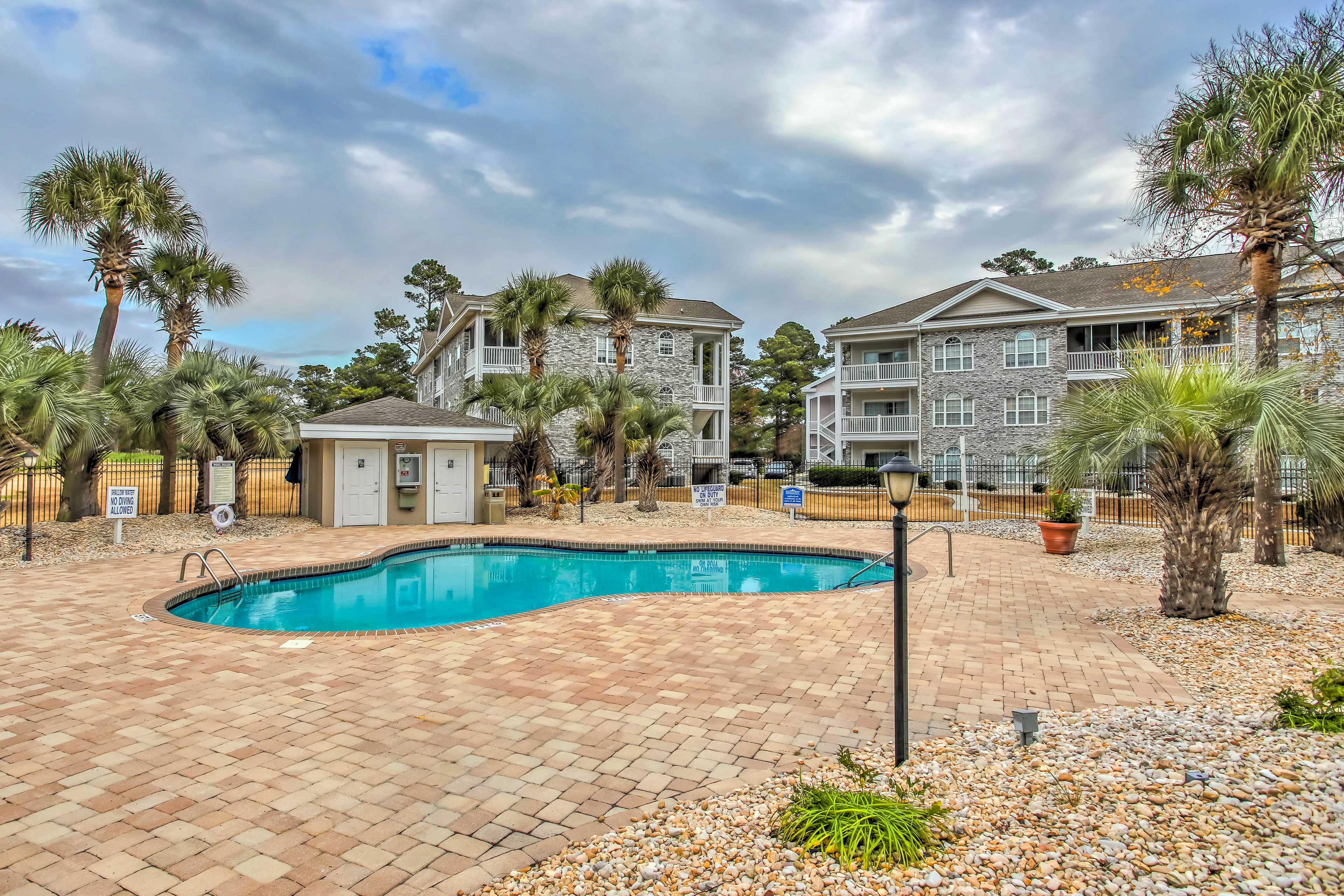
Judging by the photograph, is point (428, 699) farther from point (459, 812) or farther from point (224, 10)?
point (224, 10)

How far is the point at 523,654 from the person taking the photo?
575 cm

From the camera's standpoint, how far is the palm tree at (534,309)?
1883 cm

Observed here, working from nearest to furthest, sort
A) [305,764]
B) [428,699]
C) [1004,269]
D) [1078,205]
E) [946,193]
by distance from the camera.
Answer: [305,764], [428,699], [1078,205], [946,193], [1004,269]

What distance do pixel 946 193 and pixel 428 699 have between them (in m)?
17.9

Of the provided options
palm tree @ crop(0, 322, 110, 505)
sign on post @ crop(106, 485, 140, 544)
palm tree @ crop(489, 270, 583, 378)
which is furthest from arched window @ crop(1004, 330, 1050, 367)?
palm tree @ crop(0, 322, 110, 505)

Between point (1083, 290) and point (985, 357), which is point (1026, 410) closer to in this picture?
point (985, 357)

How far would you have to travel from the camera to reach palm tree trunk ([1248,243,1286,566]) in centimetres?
924

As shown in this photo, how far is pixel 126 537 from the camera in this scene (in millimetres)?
12281

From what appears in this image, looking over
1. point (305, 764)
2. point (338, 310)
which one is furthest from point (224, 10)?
point (338, 310)

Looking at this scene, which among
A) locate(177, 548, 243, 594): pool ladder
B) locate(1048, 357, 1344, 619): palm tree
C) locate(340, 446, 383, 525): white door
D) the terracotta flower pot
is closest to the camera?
locate(1048, 357, 1344, 619): palm tree

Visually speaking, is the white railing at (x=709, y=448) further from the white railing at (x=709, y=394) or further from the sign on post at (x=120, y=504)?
the sign on post at (x=120, y=504)

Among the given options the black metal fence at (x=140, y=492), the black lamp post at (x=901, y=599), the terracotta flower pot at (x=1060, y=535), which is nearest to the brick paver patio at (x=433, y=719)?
the black lamp post at (x=901, y=599)

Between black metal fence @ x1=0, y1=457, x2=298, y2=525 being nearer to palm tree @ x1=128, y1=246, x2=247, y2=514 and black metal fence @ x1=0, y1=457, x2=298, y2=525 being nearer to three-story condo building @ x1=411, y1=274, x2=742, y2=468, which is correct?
palm tree @ x1=128, y1=246, x2=247, y2=514

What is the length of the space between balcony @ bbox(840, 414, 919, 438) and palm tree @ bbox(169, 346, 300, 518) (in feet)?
73.3
